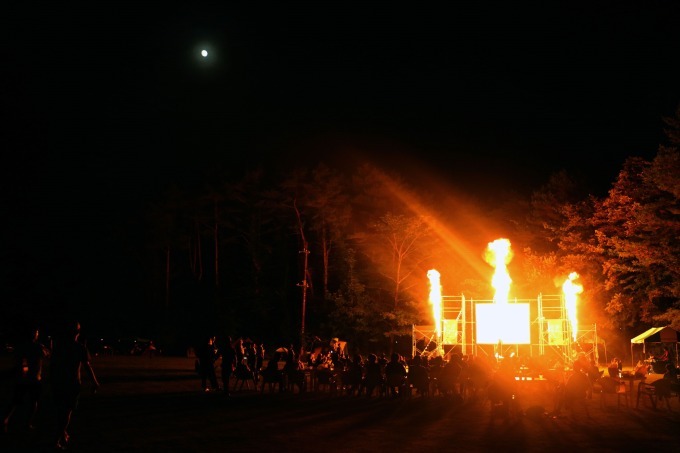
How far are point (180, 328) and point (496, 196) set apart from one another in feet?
79.1

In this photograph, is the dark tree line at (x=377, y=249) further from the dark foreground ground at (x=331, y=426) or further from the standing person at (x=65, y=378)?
the standing person at (x=65, y=378)

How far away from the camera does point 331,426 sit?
11.5 metres

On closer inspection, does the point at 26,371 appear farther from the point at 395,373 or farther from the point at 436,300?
the point at 436,300

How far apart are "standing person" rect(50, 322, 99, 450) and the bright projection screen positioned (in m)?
18.3

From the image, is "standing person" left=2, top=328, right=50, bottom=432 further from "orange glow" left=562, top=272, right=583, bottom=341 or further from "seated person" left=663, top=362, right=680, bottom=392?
"orange glow" left=562, top=272, right=583, bottom=341

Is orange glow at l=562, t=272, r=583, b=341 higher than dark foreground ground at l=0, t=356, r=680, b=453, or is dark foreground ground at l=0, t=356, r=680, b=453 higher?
orange glow at l=562, t=272, r=583, b=341

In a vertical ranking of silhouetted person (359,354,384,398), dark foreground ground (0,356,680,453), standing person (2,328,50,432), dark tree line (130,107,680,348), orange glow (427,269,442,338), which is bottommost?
dark foreground ground (0,356,680,453)

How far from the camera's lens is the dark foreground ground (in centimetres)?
951

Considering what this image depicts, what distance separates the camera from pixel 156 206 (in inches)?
1906

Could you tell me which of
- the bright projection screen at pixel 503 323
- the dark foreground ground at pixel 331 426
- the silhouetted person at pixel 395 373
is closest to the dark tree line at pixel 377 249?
the bright projection screen at pixel 503 323

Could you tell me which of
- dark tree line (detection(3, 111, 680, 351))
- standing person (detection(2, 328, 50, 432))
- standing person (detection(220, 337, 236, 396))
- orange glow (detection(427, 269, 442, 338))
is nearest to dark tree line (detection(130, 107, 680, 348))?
dark tree line (detection(3, 111, 680, 351))

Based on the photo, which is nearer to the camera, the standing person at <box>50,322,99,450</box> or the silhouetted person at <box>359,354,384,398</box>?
the standing person at <box>50,322,99,450</box>

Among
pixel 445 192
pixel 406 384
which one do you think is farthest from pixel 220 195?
pixel 406 384

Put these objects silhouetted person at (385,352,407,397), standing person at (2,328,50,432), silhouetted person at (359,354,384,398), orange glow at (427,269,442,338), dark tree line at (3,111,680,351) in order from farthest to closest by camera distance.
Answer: dark tree line at (3,111,680,351), orange glow at (427,269,442,338), silhouetted person at (359,354,384,398), silhouetted person at (385,352,407,397), standing person at (2,328,50,432)
